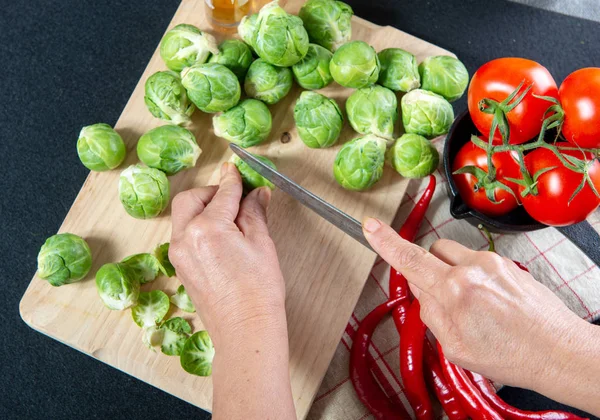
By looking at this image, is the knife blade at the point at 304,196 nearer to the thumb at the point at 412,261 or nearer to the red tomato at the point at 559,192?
the thumb at the point at 412,261

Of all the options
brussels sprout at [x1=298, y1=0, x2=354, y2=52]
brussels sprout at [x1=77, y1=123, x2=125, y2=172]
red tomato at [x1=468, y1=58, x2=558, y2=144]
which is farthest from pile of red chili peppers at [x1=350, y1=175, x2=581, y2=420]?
brussels sprout at [x1=77, y1=123, x2=125, y2=172]

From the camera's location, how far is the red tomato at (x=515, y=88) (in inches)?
70.0

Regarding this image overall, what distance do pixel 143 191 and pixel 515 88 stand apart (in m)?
1.36

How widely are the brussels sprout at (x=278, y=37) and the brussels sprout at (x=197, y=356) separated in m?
1.10

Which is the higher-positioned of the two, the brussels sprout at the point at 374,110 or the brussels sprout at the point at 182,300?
the brussels sprout at the point at 374,110

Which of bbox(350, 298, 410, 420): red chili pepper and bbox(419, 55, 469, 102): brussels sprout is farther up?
bbox(419, 55, 469, 102): brussels sprout

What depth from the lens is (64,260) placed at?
6.37ft

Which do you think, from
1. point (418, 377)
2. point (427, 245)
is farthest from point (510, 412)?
point (427, 245)

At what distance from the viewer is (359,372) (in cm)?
224

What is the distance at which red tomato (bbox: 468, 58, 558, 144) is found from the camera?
70.0 inches

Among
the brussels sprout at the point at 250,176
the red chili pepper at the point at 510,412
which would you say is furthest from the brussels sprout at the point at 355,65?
the red chili pepper at the point at 510,412

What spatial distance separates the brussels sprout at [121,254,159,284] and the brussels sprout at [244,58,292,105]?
2.51ft

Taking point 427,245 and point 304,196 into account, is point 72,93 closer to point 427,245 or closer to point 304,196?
point 304,196

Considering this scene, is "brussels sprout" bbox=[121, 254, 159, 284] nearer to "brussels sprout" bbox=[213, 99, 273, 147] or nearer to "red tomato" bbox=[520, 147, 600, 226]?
"brussels sprout" bbox=[213, 99, 273, 147]
